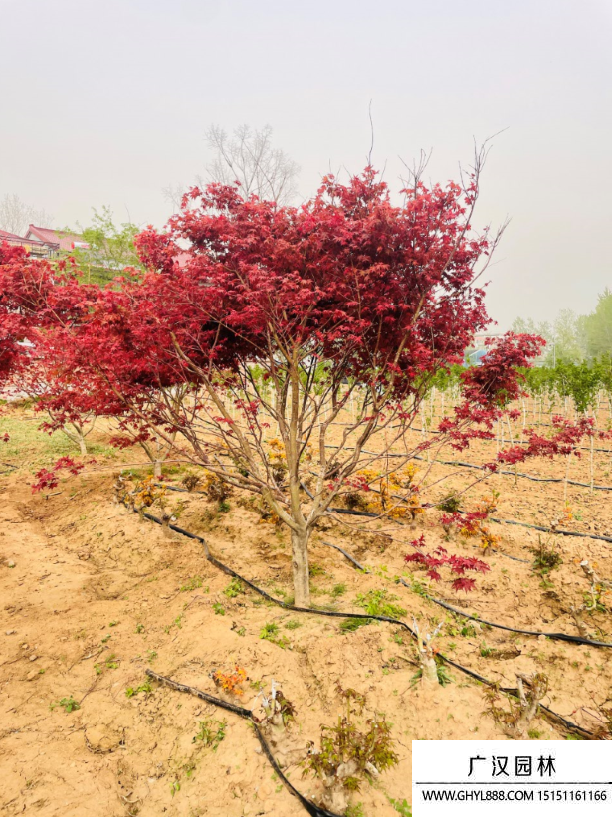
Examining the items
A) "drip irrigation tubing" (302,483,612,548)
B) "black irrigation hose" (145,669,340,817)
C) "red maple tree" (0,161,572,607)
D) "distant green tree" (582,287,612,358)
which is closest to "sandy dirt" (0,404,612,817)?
"black irrigation hose" (145,669,340,817)

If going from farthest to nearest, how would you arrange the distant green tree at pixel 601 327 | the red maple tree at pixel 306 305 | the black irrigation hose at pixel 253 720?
the distant green tree at pixel 601 327 → the red maple tree at pixel 306 305 → the black irrigation hose at pixel 253 720

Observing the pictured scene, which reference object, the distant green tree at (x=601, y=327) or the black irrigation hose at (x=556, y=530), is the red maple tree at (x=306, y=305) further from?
the distant green tree at (x=601, y=327)

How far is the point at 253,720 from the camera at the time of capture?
2.77 m

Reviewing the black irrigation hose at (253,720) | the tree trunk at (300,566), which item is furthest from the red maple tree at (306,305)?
the black irrigation hose at (253,720)

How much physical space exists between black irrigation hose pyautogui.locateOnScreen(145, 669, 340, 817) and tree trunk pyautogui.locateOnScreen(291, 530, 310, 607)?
1.21m

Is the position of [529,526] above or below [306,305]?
below

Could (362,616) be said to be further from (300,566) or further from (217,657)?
(217,657)

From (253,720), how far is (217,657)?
70 centimetres

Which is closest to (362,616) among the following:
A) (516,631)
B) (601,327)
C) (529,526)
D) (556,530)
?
(516,631)

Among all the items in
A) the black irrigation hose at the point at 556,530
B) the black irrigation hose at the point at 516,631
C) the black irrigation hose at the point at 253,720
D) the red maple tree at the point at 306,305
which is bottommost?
the black irrigation hose at the point at 253,720

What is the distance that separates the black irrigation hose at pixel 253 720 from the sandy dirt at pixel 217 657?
0.04 metres

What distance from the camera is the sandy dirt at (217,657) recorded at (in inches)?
98.3

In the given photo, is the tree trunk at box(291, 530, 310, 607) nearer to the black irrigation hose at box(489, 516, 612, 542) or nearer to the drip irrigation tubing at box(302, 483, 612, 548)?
the drip irrigation tubing at box(302, 483, 612, 548)

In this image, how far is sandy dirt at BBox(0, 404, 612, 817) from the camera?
2496 millimetres
